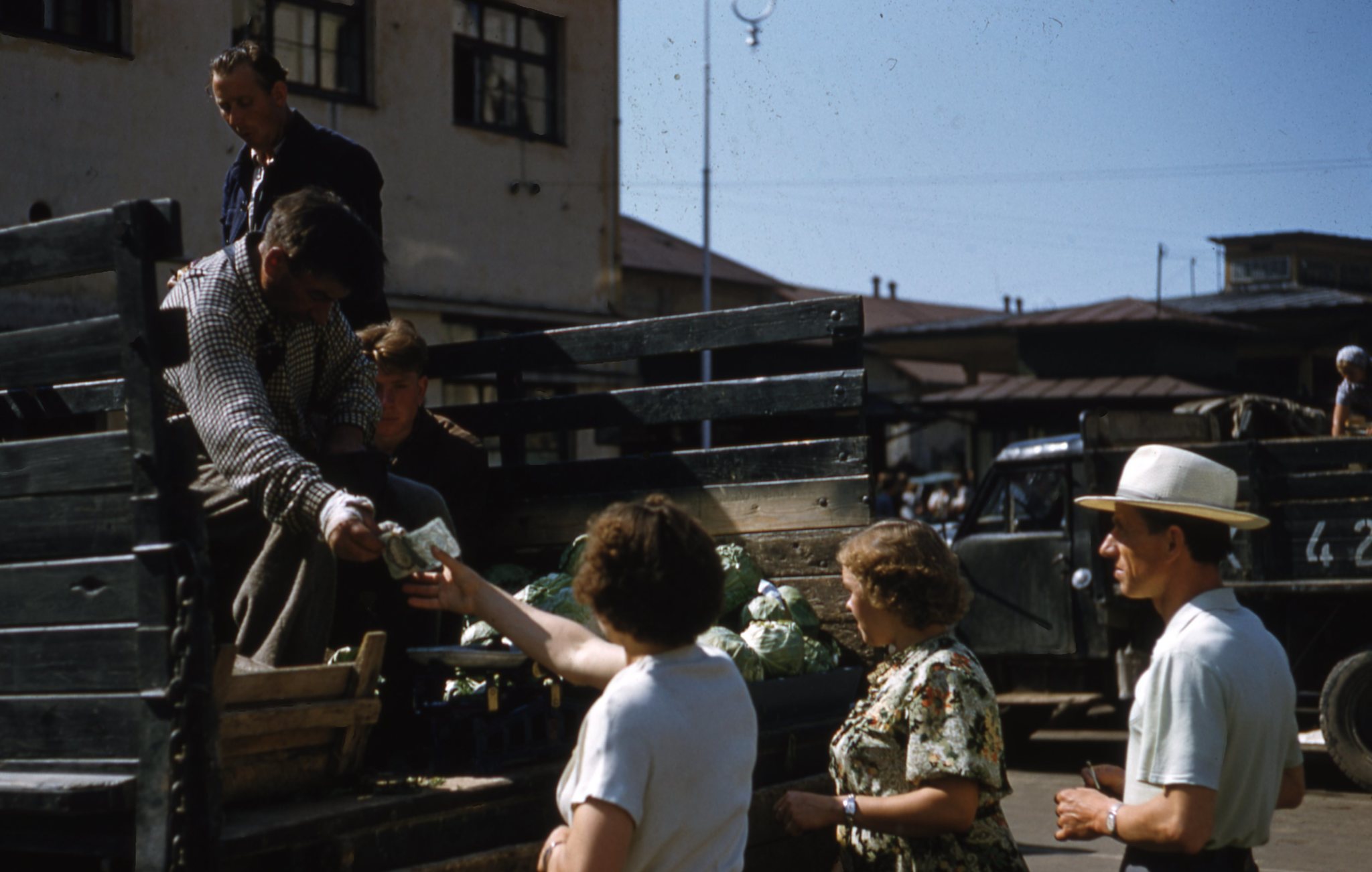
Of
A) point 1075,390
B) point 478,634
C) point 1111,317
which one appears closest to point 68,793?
point 478,634

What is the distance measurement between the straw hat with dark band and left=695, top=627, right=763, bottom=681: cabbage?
4.25 ft

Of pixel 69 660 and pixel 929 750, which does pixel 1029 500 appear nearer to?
pixel 929 750

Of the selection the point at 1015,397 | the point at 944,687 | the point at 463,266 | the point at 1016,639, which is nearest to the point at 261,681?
the point at 944,687

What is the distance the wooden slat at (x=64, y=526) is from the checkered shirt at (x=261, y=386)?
0.44 meters

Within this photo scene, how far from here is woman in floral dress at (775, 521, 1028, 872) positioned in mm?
3383

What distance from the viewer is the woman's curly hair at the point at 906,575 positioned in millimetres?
3545

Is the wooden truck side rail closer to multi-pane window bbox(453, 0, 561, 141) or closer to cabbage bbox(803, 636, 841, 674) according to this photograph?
cabbage bbox(803, 636, 841, 674)

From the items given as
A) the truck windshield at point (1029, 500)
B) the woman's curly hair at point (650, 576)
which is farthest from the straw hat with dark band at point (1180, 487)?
the truck windshield at point (1029, 500)

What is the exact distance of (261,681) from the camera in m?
3.04

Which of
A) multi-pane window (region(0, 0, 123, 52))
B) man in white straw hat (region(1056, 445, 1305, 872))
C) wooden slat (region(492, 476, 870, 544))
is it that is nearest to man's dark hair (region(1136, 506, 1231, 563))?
man in white straw hat (region(1056, 445, 1305, 872))

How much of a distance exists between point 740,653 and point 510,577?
3.89ft

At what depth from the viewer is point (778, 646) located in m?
4.46

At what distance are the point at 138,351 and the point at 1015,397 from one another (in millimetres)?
28862

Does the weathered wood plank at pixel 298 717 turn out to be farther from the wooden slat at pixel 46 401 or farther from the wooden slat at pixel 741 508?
the wooden slat at pixel 741 508
